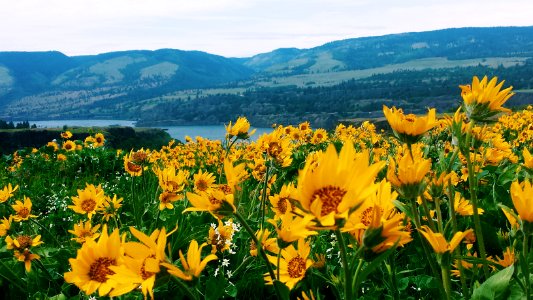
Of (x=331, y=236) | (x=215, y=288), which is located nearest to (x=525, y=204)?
(x=215, y=288)

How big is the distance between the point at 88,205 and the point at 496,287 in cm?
267

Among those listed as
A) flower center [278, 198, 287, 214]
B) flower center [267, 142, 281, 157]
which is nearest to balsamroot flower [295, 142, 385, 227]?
flower center [278, 198, 287, 214]

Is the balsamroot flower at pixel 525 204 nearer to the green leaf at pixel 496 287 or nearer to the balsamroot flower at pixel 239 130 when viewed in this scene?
the green leaf at pixel 496 287

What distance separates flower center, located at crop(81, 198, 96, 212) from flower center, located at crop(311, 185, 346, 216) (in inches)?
97.8

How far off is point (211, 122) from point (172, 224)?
533 ft

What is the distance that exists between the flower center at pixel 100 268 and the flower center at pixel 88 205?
5.43ft

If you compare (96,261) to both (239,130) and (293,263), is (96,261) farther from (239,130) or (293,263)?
(239,130)

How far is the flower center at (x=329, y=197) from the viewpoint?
1088 millimetres

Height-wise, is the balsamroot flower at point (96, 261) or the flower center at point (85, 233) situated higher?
the balsamroot flower at point (96, 261)

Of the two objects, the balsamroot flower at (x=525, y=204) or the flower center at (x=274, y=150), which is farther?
the flower center at (x=274, y=150)

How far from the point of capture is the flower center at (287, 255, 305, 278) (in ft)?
6.23

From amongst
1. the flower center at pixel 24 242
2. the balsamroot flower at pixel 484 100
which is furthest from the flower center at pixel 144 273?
the flower center at pixel 24 242

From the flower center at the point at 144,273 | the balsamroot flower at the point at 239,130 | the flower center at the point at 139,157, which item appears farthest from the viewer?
the balsamroot flower at the point at 239,130

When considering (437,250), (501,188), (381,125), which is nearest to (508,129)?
(501,188)
